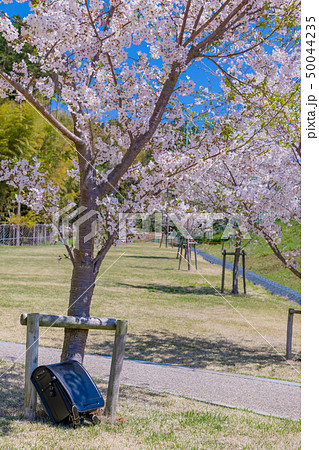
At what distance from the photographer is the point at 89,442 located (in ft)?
11.6

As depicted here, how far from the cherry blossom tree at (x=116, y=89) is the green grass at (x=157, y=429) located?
0.75 m

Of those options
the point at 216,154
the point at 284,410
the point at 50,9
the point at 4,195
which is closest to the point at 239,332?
the point at 284,410

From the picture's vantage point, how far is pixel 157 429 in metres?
3.94

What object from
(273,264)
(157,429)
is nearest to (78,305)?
(157,429)

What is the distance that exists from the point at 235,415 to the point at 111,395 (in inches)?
46.4

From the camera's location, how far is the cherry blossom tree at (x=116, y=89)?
4.63m

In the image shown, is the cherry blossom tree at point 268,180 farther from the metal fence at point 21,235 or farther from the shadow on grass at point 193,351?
the metal fence at point 21,235

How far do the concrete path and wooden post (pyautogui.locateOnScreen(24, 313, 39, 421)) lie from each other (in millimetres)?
1639

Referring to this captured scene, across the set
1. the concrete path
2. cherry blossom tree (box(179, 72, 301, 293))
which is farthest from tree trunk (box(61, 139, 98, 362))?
cherry blossom tree (box(179, 72, 301, 293))

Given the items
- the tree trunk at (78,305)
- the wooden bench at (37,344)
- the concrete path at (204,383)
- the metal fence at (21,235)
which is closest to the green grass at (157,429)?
the wooden bench at (37,344)

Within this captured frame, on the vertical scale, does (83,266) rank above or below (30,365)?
above

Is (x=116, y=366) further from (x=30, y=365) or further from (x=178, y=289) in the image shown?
(x=178, y=289)

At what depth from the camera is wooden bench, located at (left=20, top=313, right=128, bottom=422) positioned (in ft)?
12.9

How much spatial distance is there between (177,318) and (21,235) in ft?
94.3
